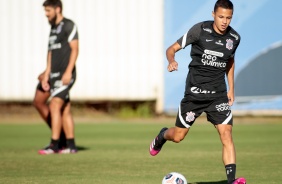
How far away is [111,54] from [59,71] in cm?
891

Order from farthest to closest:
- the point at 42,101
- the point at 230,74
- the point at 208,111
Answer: the point at 42,101 → the point at 230,74 → the point at 208,111

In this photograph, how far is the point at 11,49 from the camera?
20.8m

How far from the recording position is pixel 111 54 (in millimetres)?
20453

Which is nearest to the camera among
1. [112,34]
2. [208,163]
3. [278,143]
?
[208,163]

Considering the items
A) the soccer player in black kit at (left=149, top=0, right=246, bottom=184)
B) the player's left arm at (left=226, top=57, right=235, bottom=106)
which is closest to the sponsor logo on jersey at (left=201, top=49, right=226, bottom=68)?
the soccer player in black kit at (left=149, top=0, right=246, bottom=184)

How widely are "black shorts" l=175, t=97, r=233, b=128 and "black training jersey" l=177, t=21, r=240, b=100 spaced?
0.24 ft

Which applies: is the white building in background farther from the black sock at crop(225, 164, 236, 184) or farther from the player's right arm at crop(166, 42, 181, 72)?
the black sock at crop(225, 164, 236, 184)

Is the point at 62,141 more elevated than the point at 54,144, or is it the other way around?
the point at 54,144

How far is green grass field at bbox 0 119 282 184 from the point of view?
27.7 ft

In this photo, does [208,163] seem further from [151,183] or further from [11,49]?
[11,49]

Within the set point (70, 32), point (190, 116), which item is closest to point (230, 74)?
point (190, 116)

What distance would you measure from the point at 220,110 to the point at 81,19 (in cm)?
1304

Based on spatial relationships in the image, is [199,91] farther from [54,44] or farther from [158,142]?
[54,44]

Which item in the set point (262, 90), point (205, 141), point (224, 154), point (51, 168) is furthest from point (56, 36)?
point (262, 90)
